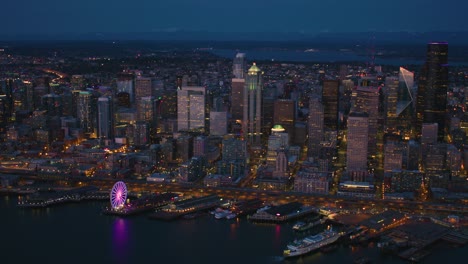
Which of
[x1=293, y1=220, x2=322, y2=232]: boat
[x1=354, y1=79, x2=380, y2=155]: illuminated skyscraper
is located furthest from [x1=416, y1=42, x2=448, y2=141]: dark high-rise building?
[x1=293, y1=220, x2=322, y2=232]: boat

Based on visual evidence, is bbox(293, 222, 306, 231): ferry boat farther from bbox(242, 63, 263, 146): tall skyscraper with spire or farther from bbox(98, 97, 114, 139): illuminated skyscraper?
bbox(98, 97, 114, 139): illuminated skyscraper

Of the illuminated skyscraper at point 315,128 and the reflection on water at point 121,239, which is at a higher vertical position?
the illuminated skyscraper at point 315,128

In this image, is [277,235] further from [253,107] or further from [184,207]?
[253,107]

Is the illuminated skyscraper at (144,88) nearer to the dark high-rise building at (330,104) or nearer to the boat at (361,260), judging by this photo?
the dark high-rise building at (330,104)

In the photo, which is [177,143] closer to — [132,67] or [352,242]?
[352,242]

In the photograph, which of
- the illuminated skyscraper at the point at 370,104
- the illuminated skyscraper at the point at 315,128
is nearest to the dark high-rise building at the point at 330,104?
the illuminated skyscraper at the point at 370,104
